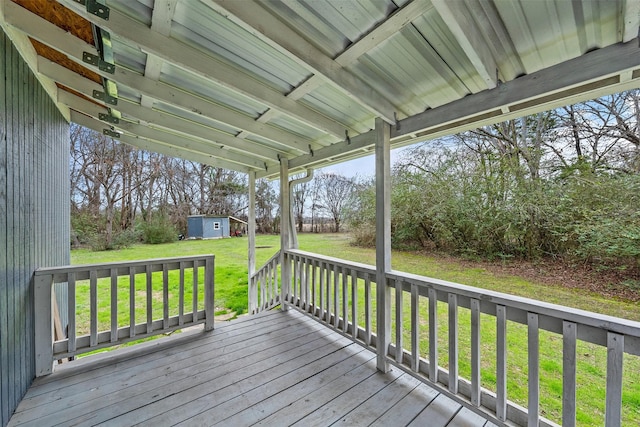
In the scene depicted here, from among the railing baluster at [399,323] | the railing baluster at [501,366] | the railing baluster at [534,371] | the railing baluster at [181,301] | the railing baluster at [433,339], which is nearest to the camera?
the railing baluster at [534,371]

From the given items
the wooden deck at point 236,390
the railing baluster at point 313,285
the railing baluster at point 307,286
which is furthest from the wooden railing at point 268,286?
the wooden deck at point 236,390

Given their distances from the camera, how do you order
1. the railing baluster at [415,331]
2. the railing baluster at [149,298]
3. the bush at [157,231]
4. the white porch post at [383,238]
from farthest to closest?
1. the bush at [157,231]
2. the railing baluster at [149,298]
3. the white porch post at [383,238]
4. the railing baluster at [415,331]

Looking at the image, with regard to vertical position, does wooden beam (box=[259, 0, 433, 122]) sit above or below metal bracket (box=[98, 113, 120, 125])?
below

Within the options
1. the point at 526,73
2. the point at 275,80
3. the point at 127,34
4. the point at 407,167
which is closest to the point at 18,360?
the point at 127,34

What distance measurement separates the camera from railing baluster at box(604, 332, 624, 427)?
114 cm

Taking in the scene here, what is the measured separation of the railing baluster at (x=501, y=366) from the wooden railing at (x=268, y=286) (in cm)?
286

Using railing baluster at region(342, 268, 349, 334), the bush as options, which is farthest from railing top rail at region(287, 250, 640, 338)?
the bush

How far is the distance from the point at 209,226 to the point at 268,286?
8278mm

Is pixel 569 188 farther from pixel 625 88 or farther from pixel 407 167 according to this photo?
pixel 407 167

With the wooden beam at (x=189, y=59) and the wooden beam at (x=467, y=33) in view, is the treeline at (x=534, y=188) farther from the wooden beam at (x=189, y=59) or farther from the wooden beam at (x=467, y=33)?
the wooden beam at (x=189, y=59)

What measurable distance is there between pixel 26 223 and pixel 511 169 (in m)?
5.18

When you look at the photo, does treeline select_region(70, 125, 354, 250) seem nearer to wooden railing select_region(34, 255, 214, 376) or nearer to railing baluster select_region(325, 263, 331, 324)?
railing baluster select_region(325, 263, 331, 324)

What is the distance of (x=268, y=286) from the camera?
411cm

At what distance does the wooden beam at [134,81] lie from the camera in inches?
61.1
